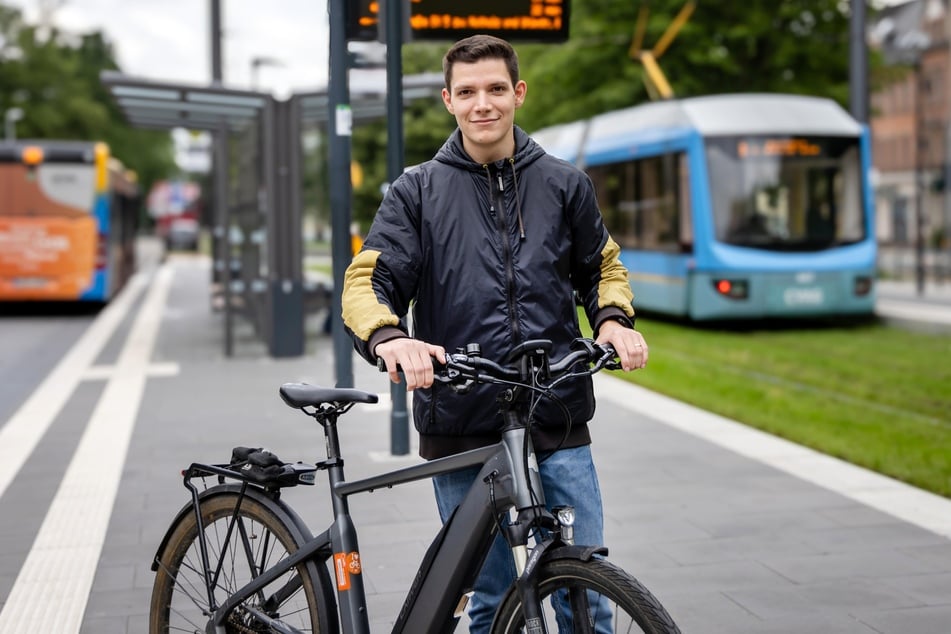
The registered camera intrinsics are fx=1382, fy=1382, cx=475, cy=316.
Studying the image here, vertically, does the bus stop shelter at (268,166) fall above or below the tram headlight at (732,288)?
above

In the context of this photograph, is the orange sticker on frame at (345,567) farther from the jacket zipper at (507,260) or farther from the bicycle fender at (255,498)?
the jacket zipper at (507,260)

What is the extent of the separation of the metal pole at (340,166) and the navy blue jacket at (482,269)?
414cm

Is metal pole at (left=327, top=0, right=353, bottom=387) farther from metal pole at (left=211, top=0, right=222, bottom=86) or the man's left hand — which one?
metal pole at (left=211, top=0, right=222, bottom=86)

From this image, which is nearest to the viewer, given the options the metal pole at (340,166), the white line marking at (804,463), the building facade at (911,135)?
the white line marking at (804,463)

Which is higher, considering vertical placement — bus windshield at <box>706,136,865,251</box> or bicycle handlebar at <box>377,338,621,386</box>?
bus windshield at <box>706,136,865,251</box>

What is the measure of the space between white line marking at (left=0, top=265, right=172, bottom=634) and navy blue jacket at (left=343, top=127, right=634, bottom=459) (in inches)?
77.9

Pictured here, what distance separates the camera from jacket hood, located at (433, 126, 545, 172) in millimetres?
3238

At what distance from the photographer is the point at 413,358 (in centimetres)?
287

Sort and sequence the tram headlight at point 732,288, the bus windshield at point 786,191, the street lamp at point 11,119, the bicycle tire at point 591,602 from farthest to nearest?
the street lamp at point 11,119 → the bus windshield at point 786,191 → the tram headlight at point 732,288 → the bicycle tire at point 591,602

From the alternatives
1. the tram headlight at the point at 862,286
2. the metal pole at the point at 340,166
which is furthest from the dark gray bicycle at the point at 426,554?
the tram headlight at the point at 862,286

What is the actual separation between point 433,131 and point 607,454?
545 inches

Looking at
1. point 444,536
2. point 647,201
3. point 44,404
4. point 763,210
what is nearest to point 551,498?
point 444,536

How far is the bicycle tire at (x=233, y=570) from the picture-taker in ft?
11.0

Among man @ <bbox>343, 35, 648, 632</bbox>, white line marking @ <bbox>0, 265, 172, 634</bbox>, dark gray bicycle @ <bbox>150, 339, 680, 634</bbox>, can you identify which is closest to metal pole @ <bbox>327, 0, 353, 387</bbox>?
white line marking @ <bbox>0, 265, 172, 634</bbox>
